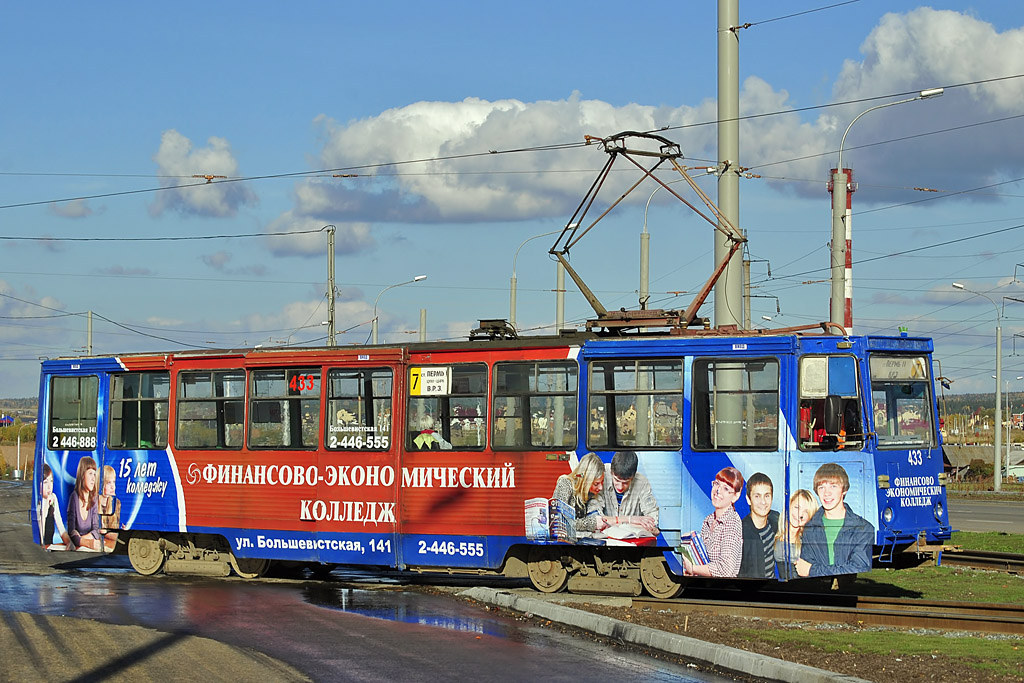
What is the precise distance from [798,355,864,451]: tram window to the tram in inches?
1.0

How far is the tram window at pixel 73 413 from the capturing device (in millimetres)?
19203

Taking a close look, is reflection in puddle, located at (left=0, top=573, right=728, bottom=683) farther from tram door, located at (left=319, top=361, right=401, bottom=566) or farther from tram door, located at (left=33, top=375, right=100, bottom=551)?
tram door, located at (left=33, top=375, right=100, bottom=551)

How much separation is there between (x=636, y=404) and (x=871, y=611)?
3786mm

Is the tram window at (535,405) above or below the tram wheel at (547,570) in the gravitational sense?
above

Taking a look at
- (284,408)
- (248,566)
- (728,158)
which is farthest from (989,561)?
(248,566)

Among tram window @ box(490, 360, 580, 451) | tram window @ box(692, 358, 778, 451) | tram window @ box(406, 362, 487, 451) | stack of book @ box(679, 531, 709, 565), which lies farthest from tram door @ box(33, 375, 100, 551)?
tram window @ box(692, 358, 778, 451)

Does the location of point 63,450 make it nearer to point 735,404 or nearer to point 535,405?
point 535,405

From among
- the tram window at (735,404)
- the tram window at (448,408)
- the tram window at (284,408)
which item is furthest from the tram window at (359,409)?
the tram window at (735,404)

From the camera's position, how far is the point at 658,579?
49.4 feet

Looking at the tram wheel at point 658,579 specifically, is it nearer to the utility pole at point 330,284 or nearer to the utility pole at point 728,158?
the utility pole at point 728,158

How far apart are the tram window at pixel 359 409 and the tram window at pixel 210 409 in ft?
5.31

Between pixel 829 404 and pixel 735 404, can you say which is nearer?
pixel 829 404

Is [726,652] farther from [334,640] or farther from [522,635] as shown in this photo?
[334,640]

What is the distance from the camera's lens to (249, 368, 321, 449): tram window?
56.9ft
